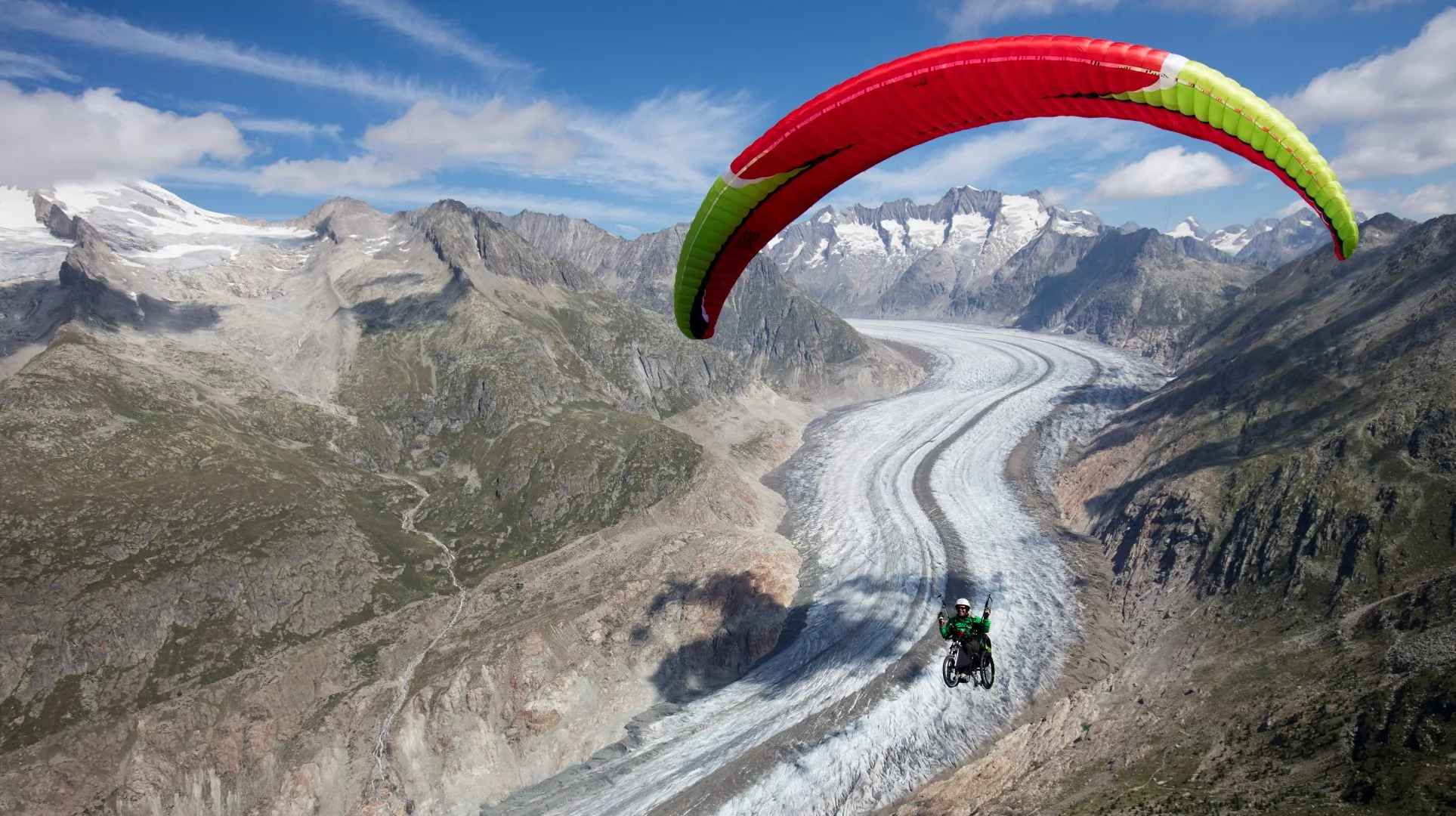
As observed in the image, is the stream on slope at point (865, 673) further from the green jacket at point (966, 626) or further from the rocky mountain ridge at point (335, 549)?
the green jacket at point (966, 626)

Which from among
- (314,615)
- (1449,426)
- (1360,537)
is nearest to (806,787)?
(1360,537)

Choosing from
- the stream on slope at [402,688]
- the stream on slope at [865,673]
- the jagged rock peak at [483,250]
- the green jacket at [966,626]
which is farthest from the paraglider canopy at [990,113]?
the jagged rock peak at [483,250]

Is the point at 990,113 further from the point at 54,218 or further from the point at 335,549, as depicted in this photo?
the point at 54,218

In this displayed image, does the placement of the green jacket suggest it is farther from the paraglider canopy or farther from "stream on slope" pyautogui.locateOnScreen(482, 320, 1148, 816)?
"stream on slope" pyautogui.locateOnScreen(482, 320, 1148, 816)

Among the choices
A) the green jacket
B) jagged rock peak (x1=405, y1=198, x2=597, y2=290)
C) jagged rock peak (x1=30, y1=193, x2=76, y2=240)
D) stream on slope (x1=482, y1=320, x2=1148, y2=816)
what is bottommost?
stream on slope (x1=482, y1=320, x2=1148, y2=816)

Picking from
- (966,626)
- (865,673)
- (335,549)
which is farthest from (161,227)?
(966,626)

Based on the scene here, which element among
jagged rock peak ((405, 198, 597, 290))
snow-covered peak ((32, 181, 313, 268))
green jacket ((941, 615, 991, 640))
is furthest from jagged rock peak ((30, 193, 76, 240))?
green jacket ((941, 615, 991, 640))
